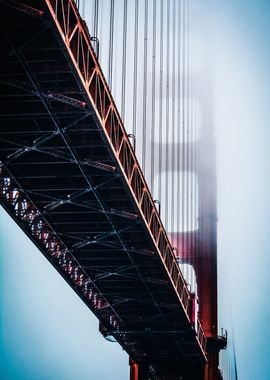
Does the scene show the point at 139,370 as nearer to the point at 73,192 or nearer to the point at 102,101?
the point at 73,192

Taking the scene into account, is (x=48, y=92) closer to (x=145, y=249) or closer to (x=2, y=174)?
(x=2, y=174)

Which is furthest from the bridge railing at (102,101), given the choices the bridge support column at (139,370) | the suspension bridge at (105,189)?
the bridge support column at (139,370)

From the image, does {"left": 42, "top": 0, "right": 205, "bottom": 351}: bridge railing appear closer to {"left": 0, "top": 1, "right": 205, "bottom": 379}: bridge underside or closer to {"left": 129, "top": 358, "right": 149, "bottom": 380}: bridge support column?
{"left": 0, "top": 1, "right": 205, "bottom": 379}: bridge underside

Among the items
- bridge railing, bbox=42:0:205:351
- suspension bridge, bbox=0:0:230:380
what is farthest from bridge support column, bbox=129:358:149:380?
bridge railing, bbox=42:0:205:351

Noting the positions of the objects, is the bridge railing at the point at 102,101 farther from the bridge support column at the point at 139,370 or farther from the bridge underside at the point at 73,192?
the bridge support column at the point at 139,370

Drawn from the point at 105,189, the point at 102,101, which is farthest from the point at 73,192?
the point at 102,101

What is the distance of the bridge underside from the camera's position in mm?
21219

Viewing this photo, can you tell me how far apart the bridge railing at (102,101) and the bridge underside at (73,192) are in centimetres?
18

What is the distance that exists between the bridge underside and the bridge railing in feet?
0.58

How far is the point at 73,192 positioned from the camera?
1077 inches

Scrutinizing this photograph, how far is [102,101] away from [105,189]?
4302 mm

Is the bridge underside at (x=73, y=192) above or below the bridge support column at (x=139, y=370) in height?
above

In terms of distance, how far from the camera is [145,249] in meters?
31.0

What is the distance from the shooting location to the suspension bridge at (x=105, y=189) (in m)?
21.4
